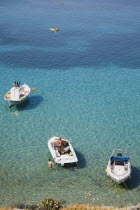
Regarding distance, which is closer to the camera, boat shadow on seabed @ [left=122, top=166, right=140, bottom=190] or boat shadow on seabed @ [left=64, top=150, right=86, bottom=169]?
boat shadow on seabed @ [left=122, top=166, right=140, bottom=190]

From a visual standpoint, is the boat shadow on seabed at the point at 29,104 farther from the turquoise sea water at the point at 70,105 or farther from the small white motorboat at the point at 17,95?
the small white motorboat at the point at 17,95

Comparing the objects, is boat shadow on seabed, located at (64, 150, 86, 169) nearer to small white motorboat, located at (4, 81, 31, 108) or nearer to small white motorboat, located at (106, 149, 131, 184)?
small white motorboat, located at (106, 149, 131, 184)

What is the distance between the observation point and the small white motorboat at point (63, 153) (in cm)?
2803

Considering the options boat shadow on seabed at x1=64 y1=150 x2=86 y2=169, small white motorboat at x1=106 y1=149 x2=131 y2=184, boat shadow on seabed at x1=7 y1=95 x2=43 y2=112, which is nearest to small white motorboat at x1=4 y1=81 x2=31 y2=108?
boat shadow on seabed at x1=7 y1=95 x2=43 y2=112

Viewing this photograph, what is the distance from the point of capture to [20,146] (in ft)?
103

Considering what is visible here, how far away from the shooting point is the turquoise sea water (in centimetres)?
2611

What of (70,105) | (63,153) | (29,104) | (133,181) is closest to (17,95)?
(29,104)

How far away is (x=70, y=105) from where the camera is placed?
39656 millimetres

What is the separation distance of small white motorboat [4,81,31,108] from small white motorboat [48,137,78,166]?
943 cm

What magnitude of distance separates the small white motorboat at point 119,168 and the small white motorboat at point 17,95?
15.3 metres

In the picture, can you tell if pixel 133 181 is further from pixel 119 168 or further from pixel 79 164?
pixel 79 164

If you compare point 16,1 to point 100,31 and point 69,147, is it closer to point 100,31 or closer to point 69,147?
point 100,31

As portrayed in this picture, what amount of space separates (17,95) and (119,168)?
17.3 meters

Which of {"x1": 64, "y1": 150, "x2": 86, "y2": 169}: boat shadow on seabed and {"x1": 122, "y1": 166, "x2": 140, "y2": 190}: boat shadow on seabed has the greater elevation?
{"x1": 64, "y1": 150, "x2": 86, "y2": 169}: boat shadow on seabed
